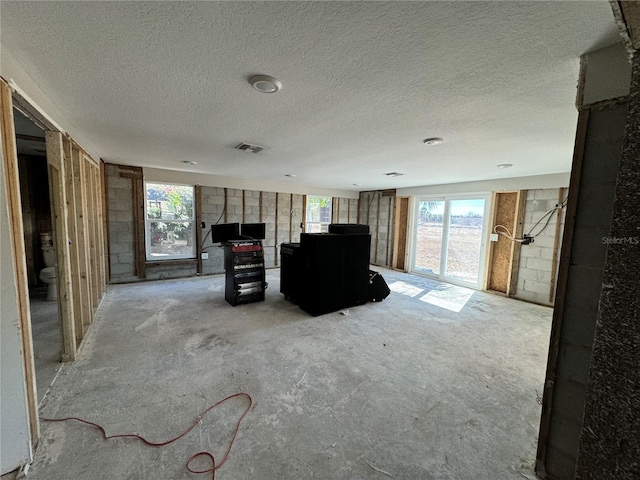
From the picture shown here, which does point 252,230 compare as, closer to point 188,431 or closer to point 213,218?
point 213,218

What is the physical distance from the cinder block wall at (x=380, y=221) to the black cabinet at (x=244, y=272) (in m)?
4.29

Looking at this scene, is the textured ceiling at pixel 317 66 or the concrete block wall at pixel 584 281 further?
the concrete block wall at pixel 584 281

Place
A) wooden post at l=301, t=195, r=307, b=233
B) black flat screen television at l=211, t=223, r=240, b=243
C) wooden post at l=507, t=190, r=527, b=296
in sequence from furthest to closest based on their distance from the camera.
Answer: wooden post at l=301, t=195, r=307, b=233
wooden post at l=507, t=190, r=527, b=296
black flat screen television at l=211, t=223, r=240, b=243

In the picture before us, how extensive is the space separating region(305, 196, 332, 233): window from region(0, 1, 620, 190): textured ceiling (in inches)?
172

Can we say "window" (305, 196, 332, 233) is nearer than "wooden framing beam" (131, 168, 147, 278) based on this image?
No

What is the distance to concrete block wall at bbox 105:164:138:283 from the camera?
4.65 meters

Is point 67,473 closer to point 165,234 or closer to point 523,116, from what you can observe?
point 523,116

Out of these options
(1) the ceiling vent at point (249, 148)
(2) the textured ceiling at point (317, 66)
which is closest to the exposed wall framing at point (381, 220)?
(2) the textured ceiling at point (317, 66)

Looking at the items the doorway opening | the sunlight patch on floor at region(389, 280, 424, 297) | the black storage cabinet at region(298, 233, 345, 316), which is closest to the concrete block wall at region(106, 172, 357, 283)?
the doorway opening

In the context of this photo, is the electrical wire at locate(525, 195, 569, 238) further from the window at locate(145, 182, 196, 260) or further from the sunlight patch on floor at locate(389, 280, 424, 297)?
the window at locate(145, 182, 196, 260)

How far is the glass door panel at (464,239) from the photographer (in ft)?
17.3

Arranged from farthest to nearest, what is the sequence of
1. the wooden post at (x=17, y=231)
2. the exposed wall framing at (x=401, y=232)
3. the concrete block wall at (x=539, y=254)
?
the exposed wall framing at (x=401, y=232) → the concrete block wall at (x=539, y=254) → the wooden post at (x=17, y=231)

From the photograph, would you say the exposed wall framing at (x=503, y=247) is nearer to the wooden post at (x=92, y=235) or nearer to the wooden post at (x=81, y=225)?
the wooden post at (x=81, y=225)

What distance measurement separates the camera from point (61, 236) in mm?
2146
